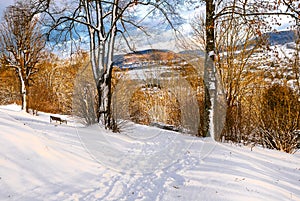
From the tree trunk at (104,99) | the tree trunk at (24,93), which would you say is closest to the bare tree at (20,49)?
the tree trunk at (24,93)

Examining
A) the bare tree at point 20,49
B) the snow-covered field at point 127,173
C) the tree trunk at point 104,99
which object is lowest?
the snow-covered field at point 127,173

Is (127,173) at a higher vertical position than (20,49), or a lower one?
lower

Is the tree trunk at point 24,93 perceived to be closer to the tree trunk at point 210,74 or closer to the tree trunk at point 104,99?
the tree trunk at point 104,99

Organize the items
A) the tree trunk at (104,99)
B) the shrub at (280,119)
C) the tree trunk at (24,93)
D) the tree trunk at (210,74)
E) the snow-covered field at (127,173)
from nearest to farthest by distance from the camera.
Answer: the snow-covered field at (127,173) < the tree trunk at (210,74) < the shrub at (280,119) < the tree trunk at (104,99) < the tree trunk at (24,93)

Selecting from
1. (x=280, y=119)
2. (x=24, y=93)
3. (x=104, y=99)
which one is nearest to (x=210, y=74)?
(x=280, y=119)

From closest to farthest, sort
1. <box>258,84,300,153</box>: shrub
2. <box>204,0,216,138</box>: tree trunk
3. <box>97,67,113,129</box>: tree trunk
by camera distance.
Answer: <box>204,0,216,138</box>: tree trunk, <box>258,84,300,153</box>: shrub, <box>97,67,113,129</box>: tree trunk

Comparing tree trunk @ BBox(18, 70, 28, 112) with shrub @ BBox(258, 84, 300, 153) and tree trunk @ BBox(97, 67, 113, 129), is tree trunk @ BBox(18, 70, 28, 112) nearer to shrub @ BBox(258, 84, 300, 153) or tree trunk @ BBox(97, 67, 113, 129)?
tree trunk @ BBox(97, 67, 113, 129)

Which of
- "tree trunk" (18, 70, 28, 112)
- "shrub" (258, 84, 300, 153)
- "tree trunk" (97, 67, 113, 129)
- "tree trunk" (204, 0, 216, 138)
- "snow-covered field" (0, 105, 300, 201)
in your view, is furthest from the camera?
"tree trunk" (18, 70, 28, 112)

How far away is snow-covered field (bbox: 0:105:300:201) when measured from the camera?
148 inches

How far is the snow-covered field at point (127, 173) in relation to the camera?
12.4 ft

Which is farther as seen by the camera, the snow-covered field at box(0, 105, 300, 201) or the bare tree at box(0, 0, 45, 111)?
the bare tree at box(0, 0, 45, 111)

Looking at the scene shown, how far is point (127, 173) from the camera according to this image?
16.7 feet

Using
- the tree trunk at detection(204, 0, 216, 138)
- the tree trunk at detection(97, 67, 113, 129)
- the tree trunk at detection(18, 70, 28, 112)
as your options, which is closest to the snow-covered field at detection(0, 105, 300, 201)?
the tree trunk at detection(204, 0, 216, 138)

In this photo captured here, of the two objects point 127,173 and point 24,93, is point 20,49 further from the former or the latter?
point 127,173
